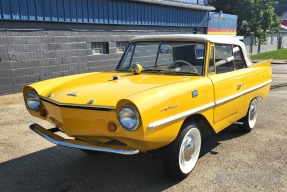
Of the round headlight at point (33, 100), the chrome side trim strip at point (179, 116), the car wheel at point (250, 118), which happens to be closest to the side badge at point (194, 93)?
the chrome side trim strip at point (179, 116)

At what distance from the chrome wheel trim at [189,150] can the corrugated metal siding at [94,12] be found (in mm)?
7157

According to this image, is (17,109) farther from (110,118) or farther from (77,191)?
(110,118)

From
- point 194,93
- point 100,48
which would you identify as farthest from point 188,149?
point 100,48

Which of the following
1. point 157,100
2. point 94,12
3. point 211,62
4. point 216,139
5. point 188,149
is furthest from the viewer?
point 94,12

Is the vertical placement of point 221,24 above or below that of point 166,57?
above

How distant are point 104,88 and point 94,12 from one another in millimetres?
8181

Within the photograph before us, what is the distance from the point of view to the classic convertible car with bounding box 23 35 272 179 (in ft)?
9.71

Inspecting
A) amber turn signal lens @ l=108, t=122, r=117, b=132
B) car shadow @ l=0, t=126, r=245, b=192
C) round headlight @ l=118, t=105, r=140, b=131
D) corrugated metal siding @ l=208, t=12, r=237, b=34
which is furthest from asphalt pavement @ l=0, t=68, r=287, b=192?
corrugated metal siding @ l=208, t=12, r=237, b=34

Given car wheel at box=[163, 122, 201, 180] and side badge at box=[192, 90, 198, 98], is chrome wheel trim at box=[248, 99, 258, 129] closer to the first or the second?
car wheel at box=[163, 122, 201, 180]

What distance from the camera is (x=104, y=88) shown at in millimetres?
3488

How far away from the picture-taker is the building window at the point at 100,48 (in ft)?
37.8

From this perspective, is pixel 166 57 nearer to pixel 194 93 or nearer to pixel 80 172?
pixel 194 93

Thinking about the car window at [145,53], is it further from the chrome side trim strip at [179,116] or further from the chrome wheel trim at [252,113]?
the chrome wheel trim at [252,113]

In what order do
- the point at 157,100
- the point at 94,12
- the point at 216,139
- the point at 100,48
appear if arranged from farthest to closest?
the point at 100,48 < the point at 94,12 < the point at 216,139 < the point at 157,100
